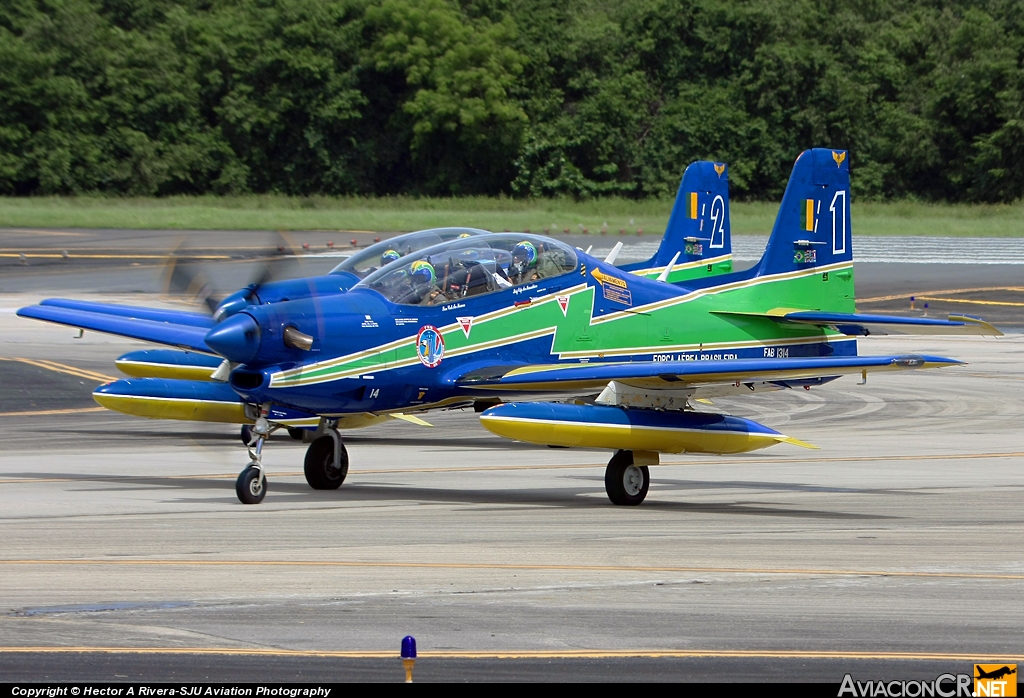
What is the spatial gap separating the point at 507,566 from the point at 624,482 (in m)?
3.29

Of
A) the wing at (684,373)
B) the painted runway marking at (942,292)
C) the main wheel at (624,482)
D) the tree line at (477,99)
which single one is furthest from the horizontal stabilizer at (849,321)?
the tree line at (477,99)

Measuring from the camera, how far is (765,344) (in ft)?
54.1

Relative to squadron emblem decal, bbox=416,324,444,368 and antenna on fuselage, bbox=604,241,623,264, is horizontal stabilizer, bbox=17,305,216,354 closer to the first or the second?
squadron emblem decal, bbox=416,324,444,368

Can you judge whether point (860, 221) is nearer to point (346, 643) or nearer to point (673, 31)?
point (673, 31)

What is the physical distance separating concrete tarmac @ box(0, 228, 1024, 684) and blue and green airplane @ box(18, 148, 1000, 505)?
707 millimetres

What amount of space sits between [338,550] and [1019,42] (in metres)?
66.1

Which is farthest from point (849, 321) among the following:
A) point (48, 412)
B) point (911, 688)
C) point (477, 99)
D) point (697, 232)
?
point (477, 99)

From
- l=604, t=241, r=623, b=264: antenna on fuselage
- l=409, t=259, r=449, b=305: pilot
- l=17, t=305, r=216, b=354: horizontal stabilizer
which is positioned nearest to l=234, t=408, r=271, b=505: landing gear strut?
l=409, t=259, r=449, b=305: pilot

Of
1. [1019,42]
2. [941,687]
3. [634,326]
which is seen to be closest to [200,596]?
[941,687]

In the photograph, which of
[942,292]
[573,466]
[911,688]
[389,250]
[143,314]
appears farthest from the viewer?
[942,292]

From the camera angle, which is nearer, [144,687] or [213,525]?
[144,687]

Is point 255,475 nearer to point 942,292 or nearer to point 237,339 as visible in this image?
point 237,339

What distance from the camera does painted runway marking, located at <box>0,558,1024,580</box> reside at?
962 cm

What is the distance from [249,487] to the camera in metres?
12.3
